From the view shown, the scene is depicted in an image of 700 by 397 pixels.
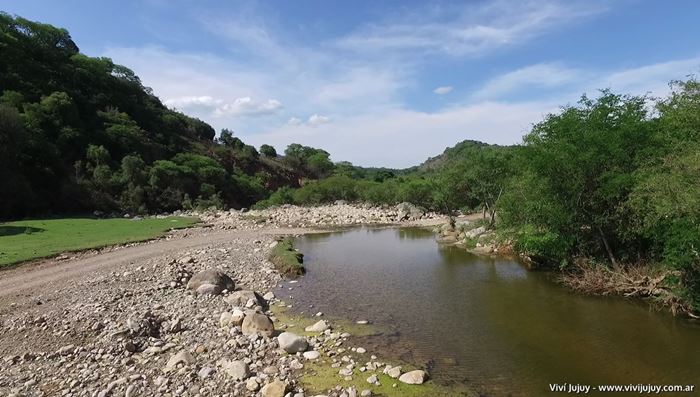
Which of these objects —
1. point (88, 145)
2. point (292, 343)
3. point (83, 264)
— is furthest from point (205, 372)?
point (88, 145)

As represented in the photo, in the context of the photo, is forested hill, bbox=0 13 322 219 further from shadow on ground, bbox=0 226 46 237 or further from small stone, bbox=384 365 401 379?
small stone, bbox=384 365 401 379

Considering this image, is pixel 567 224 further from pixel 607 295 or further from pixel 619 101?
pixel 619 101

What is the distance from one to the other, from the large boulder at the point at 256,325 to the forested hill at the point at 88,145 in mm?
47567

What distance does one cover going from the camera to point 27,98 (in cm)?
6862

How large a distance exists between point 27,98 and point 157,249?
198ft

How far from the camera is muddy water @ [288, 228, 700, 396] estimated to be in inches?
407

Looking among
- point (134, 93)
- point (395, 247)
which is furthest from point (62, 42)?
point (395, 247)

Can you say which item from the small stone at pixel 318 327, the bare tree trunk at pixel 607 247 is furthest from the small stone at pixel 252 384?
the bare tree trunk at pixel 607 247

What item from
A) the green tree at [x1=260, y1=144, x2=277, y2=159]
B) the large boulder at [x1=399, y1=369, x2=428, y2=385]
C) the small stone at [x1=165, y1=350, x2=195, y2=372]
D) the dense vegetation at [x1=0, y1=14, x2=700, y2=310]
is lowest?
the large boulder at [x1=399, y1=369, x2=428, y2=385]

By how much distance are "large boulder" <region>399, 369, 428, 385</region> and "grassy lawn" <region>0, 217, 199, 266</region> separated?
22180 mm

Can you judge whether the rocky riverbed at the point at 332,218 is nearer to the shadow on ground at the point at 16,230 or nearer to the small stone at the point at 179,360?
the shadow on ground at the point at 16,230

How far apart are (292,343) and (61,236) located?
1107 inches

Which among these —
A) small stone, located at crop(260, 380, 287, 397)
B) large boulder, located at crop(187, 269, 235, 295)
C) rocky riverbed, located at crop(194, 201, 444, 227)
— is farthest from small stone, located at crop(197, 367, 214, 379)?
rocky riverbed, located at crop(194, 201, 444, 227)

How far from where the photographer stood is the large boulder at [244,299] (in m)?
15.8
